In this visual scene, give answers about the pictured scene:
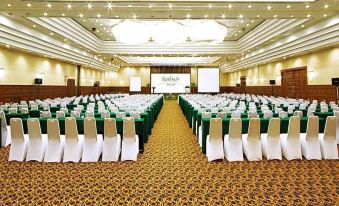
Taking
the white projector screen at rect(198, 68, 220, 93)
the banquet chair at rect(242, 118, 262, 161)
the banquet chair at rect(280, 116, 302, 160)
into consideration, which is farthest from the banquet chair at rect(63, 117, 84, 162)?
the white projector screen at rect(198, 68, 220, 93)

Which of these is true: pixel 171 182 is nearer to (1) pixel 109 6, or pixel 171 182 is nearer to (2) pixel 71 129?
(2) pixel 71 129

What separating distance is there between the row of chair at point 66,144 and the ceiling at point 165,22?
6.21 meters

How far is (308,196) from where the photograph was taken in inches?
142

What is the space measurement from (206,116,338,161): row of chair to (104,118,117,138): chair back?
1.96 m

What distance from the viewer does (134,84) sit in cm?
3631

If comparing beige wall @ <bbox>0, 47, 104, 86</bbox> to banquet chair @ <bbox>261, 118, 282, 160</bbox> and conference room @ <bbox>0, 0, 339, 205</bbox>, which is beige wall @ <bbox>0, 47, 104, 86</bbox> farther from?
banquet chair @ <bbox>261, 118, 282, 160</bbox>

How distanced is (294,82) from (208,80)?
17273 mm

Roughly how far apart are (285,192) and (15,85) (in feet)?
50.3

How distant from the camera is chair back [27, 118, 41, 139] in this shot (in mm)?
5270

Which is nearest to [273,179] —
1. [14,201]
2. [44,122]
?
[14,201]

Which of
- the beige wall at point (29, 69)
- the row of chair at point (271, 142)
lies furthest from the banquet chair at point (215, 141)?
the beige wall at point (29, 69)

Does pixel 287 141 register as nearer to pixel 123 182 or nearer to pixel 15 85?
pixel 123 182

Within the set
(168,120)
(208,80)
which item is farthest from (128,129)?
(208,80)

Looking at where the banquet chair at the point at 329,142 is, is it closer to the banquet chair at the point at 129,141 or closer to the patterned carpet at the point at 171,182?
the patterned carpet at the point at 171,182
